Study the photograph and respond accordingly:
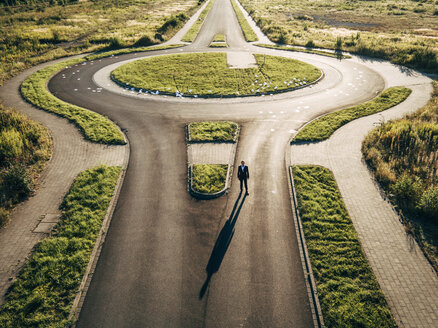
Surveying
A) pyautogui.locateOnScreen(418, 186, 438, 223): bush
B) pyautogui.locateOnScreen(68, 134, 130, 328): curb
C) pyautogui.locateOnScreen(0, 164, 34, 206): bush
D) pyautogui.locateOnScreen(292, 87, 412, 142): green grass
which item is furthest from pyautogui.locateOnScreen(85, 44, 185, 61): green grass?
pyautogui.locateOnScreen(418, 186, 438, 223): bush

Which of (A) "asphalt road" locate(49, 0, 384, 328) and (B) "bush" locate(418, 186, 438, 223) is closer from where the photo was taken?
(A) "asphalt road" locate(49, 0, 384, 328)

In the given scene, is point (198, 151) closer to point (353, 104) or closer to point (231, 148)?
point (231, 148)

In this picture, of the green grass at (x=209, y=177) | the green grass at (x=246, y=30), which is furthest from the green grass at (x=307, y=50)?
the green grass at (x=209, y=177)

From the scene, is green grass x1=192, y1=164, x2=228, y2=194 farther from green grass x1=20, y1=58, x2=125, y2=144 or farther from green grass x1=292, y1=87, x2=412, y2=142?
green grass x1=20, y1=58, x2=125, y2=144

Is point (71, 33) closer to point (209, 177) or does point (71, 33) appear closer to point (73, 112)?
point (73, 112)

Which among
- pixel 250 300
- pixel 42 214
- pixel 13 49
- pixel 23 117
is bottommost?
pixel 250 300

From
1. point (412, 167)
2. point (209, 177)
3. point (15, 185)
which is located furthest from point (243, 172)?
point (15, 185)

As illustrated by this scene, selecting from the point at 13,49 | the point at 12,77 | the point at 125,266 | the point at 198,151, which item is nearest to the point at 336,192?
the point at 198,151
